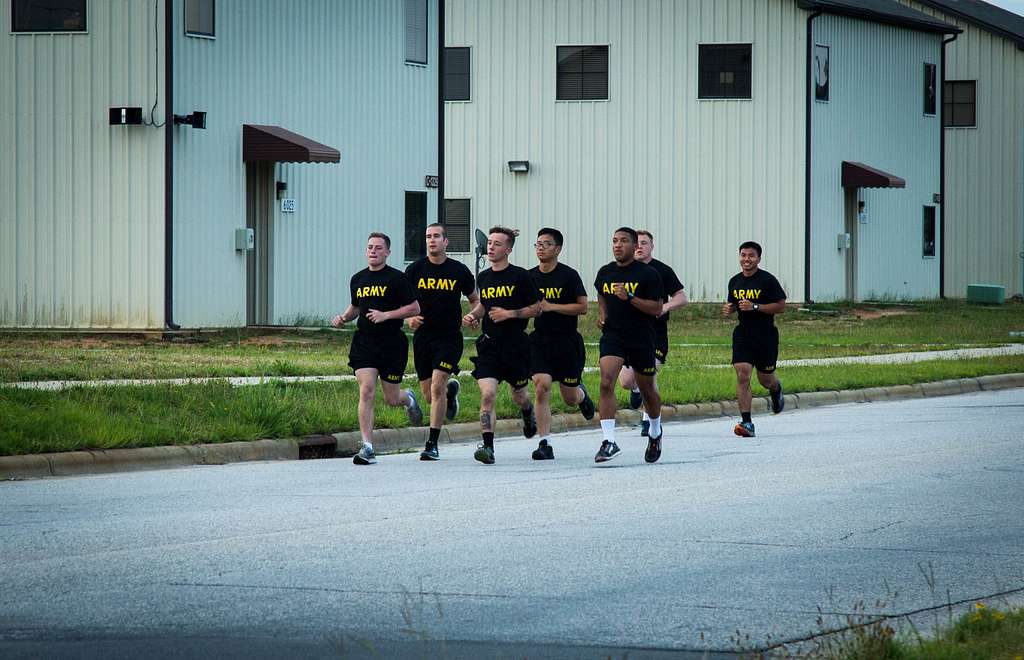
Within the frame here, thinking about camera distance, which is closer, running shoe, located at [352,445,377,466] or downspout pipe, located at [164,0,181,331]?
running shoe, located at [352,445,377,466]

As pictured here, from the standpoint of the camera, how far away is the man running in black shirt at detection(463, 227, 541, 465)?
13.4m

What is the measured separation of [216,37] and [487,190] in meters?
13.4

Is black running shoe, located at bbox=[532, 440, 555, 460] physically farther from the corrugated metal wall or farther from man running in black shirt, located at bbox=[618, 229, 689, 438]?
the corrugated metal wall

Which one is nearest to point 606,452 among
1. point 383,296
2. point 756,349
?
point 383,296

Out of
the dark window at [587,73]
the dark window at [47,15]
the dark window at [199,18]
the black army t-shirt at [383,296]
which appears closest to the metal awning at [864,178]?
the dark window at [587,73]

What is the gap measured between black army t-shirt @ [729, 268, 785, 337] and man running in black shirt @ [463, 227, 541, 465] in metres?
3.22

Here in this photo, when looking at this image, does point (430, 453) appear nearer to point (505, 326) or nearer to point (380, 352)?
point (380, 352)

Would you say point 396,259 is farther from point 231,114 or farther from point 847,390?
point 847,390

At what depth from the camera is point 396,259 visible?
29547 millimetres

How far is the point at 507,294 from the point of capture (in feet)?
44.2

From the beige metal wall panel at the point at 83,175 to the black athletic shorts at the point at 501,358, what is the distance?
469 inches

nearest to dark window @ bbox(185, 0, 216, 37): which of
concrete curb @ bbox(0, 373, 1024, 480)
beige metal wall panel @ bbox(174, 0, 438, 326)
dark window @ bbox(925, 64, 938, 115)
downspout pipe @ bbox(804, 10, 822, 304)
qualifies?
beige metal wall panel @ bbox(174, 0, 438, 326)

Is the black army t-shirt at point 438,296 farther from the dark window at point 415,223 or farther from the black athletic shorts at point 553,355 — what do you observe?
the dark window at point 415,223

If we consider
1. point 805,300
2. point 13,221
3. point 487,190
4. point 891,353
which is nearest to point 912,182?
point 805,300
